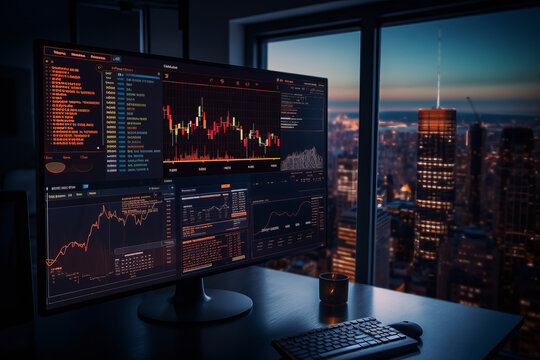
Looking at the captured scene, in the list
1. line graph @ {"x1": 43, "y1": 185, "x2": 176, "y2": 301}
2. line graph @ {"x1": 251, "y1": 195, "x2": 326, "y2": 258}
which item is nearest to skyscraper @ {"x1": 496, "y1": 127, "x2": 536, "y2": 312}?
line graph @ {"x1": 251, "y1": 195, "x2": 326, "y2": 258}

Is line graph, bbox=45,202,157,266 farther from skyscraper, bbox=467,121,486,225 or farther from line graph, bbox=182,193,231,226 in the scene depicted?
skyscraper, bbox=467,121,486,225

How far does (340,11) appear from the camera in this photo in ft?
7.29

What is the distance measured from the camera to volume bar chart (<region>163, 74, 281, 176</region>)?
1175 mm

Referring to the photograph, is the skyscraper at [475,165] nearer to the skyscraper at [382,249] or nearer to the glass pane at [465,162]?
the glass pane at [465,162]

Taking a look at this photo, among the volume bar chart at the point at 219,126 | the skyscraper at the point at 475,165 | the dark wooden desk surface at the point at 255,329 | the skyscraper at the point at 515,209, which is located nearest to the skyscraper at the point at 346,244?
the skyscraper at the point at 475,165

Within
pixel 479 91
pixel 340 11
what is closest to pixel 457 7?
pixel 479 91

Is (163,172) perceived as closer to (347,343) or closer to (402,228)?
(347,343)

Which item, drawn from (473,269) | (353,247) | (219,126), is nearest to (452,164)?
(473,269)

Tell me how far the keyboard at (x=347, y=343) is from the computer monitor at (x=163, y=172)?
12.4 inches

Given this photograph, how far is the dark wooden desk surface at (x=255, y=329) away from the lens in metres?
1.06

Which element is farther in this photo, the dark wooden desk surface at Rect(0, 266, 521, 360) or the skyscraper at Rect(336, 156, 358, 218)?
the skyscraper at Rect(336, 156, 358, 218)

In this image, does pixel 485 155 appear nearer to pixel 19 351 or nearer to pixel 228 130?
pixel 228 130

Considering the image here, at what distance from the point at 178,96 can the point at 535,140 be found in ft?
4.71

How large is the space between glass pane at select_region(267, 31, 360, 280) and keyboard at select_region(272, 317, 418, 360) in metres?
1.14
